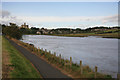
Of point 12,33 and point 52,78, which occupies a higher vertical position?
point 12,33

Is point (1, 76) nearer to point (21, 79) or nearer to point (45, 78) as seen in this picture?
point (21, 79)

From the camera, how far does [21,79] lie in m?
13.8

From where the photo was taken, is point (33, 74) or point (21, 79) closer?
point (21, 79)

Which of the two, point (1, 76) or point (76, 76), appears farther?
point (76, 76)

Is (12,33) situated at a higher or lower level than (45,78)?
higher

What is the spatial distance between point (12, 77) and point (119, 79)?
12452mm

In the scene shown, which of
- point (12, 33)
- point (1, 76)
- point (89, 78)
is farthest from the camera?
point (12, 33)

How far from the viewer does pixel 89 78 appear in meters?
14.9

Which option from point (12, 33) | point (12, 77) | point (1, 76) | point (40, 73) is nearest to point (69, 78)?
point (40, 73)

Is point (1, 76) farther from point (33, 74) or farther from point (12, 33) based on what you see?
point (12, 33)

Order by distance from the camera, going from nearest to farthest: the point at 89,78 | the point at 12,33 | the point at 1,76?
the point at 1,76 < the point at 89,78 < the point at 12,33

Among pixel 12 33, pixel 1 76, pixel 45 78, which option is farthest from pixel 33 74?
pixel 12 33

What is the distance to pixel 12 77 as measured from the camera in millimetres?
13898

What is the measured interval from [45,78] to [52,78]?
793mm
